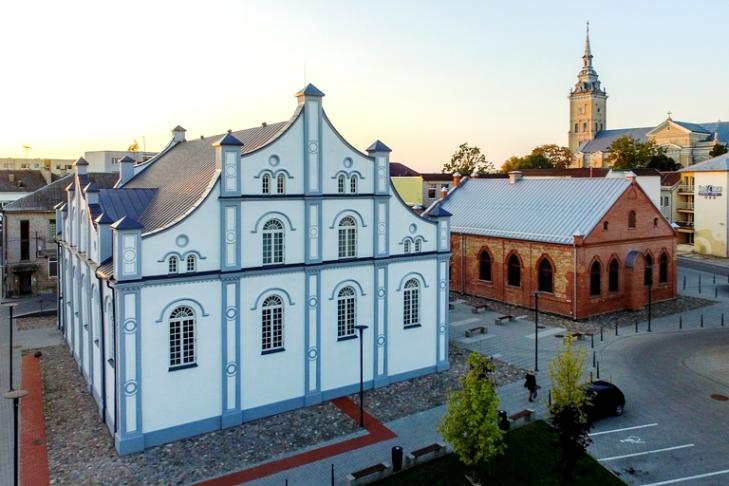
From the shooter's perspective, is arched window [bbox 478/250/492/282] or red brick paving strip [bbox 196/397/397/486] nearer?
red brick paving strip [bbox 196/397/397/486]

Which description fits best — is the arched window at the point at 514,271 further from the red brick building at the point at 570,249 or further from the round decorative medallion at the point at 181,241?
the round decorative medallion at the point at 181,241

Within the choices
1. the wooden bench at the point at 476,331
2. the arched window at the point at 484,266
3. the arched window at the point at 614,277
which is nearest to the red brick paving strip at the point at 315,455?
the wooden bench at the point at 476,331

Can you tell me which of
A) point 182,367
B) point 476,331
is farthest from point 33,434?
point 476,331

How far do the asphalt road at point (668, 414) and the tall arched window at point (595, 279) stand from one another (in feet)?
19.7

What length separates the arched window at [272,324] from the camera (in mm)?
24547

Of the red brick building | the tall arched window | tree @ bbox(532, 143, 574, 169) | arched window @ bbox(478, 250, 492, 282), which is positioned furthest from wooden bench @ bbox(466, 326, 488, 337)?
tree @ bbox(532, 143, 574, 169)

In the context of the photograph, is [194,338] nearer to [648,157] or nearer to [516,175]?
[516,175]

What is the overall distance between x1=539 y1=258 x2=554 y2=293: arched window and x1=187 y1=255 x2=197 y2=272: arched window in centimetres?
2771

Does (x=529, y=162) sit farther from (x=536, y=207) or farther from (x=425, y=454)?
(x=425, y=454)

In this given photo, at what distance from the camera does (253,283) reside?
24125mm

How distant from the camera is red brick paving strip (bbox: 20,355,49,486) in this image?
19.8 metres

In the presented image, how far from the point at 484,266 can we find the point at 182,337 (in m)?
30.4

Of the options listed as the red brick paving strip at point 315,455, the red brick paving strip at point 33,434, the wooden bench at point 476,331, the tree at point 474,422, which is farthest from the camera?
the wooden bench at point 476,331

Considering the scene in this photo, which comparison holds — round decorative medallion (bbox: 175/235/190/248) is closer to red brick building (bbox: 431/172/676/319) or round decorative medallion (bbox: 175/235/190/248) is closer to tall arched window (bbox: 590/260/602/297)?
red brick building (bbox: 431/172/676/319)
